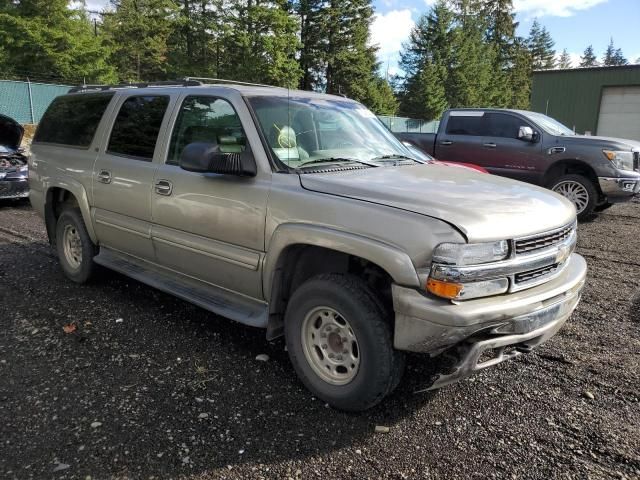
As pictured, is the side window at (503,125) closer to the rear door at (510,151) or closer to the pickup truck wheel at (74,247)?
the rear door at (510,151)

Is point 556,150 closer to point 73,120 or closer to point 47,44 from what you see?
point 73,120

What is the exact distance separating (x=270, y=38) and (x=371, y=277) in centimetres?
3495

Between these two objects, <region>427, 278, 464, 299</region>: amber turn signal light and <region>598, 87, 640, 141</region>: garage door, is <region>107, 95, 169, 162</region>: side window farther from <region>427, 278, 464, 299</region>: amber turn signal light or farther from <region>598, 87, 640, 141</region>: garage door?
<region>598, 87, 640, 141</region>: garage door

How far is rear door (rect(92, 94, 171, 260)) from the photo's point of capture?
4.19 m

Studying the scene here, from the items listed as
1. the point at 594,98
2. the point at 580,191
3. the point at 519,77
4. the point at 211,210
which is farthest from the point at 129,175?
the point at 519,77

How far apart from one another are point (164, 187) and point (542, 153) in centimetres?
739

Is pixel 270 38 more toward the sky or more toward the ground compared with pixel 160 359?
more toward the sky

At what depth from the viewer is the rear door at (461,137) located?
10023 mm

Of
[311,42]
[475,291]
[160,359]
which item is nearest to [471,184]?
[475,291]

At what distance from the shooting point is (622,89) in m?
25.0

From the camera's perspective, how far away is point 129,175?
4.30 metres

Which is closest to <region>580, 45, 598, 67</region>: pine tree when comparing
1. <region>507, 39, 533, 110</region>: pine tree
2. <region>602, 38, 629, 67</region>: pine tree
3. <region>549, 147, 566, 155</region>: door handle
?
<region>602, 38, 629, 67</region>: pine tree

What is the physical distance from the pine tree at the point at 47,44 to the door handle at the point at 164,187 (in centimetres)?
3143

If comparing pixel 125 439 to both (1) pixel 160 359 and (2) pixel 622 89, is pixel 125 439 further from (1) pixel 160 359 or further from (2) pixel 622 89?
(2) pixel 622 89
